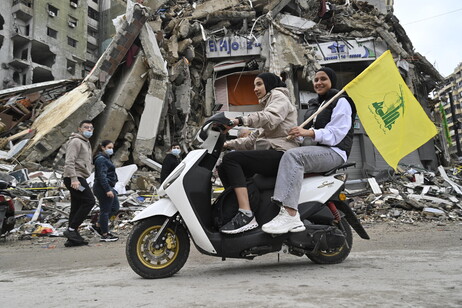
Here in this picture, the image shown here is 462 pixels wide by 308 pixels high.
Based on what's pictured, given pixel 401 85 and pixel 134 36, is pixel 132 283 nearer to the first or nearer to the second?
pixel 401 85

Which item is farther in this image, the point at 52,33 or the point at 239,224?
the point at 52,33

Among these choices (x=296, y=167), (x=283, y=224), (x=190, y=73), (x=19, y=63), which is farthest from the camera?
(x=19, y=63)

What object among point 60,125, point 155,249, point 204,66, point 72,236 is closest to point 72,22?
point 204,66

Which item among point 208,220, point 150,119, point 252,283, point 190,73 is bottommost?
point 252,283

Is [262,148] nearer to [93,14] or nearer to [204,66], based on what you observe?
[204,66]

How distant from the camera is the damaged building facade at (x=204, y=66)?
43.5 ft

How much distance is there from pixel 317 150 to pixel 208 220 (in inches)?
46.1

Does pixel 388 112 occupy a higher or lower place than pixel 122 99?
lower

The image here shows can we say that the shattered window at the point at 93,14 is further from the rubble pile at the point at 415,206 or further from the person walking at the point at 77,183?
the person walking at the point at 77,183

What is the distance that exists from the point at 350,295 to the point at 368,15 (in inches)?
965

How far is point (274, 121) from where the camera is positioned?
290cm

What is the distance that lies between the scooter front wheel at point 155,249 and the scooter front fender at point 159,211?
0.25 ft

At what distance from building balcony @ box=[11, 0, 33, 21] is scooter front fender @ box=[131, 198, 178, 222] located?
1591 inches

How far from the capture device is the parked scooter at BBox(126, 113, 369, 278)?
2738 mm
